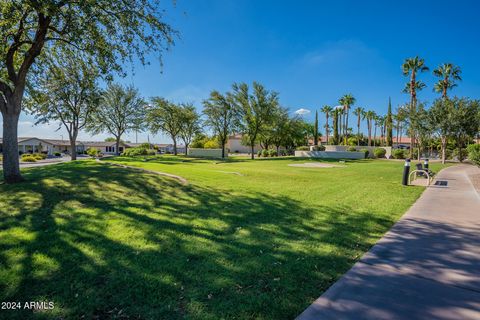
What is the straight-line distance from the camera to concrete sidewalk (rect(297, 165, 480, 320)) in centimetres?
259

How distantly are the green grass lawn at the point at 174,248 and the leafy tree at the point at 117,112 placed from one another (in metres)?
28.7

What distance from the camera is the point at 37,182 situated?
8.11 m

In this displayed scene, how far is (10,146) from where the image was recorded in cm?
816

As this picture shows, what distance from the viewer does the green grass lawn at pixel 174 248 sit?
270cm

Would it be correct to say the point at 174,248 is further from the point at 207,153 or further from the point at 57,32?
the point at 207,153

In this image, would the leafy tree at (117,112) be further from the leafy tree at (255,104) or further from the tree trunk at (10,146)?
the tree trunk at (10,146)

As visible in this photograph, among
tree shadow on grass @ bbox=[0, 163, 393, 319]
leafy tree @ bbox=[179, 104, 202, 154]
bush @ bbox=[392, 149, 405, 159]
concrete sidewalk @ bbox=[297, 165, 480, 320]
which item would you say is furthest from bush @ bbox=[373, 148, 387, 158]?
concrete sidewalk @ bbox=[297, 165, 480, 320]

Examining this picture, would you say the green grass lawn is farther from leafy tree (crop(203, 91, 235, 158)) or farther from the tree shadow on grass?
leafy tree (crop(203, 91, 235, 158))

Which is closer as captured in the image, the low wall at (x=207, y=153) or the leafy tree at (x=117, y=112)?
the leafy tree at (x=117, y=112)

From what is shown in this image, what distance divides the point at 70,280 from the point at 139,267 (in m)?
0.76

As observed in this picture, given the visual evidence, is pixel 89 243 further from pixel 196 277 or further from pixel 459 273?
Result: pixel 459 273

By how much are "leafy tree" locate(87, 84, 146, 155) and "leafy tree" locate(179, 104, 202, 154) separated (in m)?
6.65

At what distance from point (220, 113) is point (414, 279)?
117 feet

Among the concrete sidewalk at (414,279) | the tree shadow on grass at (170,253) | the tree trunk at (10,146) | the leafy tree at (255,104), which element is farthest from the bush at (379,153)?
the tree trunk at (10,146)
